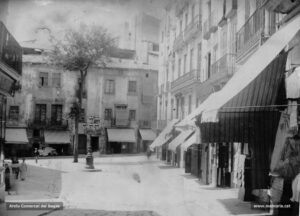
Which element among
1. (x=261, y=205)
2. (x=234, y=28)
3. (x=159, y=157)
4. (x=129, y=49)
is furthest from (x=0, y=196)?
(x=234, y=28)

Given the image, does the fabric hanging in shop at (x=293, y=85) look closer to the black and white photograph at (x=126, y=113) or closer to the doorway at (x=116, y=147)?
the black and white photograph at (x=126, y=113)

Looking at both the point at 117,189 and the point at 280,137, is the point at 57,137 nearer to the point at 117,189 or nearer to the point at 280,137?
the point at 117,189

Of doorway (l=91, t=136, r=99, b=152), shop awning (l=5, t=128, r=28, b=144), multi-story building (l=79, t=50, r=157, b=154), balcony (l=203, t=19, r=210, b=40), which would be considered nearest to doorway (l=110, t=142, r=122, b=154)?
multi-story building (l=79, t=50, r=157, b=154)

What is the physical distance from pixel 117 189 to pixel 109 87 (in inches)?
39.1

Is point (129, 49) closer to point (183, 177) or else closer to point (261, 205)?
point (183, 177)

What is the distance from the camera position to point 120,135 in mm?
4164

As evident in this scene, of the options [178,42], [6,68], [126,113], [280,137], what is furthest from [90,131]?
[280,137]

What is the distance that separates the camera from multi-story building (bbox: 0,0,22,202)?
366 centimetres

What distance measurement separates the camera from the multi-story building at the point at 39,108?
12.9 feet

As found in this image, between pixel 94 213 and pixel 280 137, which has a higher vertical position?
pixel 280 137

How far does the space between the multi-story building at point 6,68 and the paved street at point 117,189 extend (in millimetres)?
364

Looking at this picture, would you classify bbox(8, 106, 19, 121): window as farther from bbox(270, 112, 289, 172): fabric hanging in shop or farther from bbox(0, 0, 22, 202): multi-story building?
bbox(270, 112, 289, 172): fabric hanging in shop

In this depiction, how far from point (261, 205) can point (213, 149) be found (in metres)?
1.88

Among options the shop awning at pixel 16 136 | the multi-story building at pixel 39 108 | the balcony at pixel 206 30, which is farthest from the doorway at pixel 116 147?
the balcony at pixel 206 30
